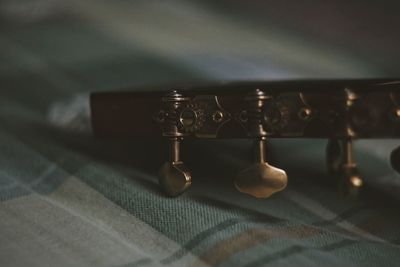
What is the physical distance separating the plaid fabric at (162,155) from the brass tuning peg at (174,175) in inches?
0.5

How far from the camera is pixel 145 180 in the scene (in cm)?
57

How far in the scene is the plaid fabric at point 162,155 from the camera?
0.46m

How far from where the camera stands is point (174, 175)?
0.52m

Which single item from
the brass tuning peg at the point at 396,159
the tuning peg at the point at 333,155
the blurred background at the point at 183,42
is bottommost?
the tuning peg at the point at 333,155

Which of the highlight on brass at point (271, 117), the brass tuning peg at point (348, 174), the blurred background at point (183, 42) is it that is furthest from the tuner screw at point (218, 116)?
the blurred background at point (183, 42)

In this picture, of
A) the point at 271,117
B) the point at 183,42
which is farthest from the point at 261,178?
the point at 183,42

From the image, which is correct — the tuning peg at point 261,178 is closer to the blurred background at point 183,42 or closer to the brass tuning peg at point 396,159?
the brass tuning peg at point 396,159

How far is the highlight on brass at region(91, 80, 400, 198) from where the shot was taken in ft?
1.50

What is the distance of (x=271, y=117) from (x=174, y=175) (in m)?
0.10

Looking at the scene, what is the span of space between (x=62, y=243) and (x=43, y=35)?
0.51 meters

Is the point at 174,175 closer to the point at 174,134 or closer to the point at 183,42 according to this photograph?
the point at 174,134

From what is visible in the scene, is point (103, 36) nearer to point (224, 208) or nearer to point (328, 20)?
point (328, 20)

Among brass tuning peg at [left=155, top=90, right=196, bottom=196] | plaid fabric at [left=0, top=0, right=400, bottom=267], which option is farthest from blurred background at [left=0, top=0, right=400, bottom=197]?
brass tuning peg at [left=155, top=90, right=196, bottom=196]

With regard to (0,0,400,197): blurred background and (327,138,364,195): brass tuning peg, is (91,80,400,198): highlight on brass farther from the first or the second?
(0,0,400,197): blurred background
